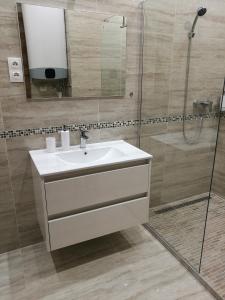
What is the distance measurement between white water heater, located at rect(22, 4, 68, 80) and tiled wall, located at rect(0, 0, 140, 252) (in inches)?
2.4

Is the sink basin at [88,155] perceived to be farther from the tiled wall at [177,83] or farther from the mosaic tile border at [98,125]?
the tiled wall at [177,83]

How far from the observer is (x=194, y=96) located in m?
2.24

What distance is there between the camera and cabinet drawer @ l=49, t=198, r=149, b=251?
1524mm

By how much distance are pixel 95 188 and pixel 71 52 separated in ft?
3.37

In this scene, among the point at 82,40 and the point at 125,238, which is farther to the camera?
the point at 125,238

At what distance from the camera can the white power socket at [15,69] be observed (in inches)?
62.5

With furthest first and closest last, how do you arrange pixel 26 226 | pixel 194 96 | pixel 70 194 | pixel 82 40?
pixel 194 96
pixel 26 226
pixel 82 40
pixel 70 194

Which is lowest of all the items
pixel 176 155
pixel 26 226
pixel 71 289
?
pixel 71 289

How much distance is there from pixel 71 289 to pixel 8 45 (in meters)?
1.71

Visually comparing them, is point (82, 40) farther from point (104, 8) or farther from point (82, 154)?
point (82, 154)

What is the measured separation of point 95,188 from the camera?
1559mm

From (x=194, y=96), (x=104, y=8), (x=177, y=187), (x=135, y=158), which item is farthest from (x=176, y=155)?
(x=104, y=8)

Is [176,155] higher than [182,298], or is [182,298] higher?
[176,155]

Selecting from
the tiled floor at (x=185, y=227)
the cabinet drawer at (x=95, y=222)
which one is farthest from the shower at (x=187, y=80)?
the cabinet drawer at (x=95, y=222)
